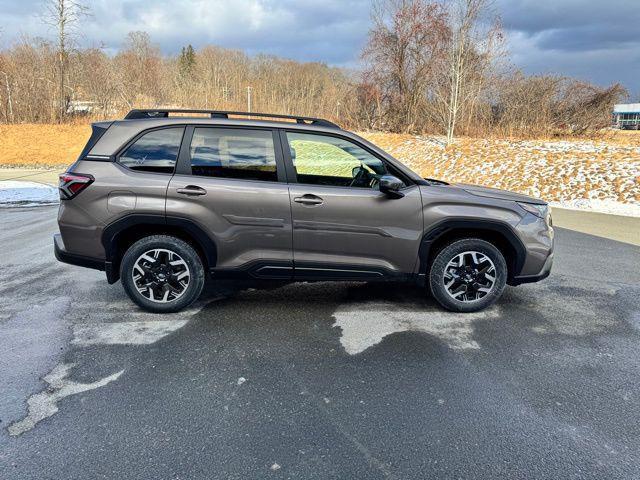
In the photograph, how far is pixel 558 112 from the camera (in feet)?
61.2

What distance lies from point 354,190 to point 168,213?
1701mm

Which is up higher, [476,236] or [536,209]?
[536,209]

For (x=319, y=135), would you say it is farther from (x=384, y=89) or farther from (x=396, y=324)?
(x=384, y=89)

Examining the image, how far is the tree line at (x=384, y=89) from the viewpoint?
18.1m

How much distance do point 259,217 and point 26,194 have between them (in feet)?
35.6

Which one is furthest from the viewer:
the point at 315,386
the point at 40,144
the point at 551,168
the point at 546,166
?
the point at 40,144

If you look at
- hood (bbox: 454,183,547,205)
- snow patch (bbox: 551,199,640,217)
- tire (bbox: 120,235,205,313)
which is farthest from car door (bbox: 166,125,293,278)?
snow patch (bbox: 551,199,640,217)

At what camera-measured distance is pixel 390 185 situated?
12.4 feet

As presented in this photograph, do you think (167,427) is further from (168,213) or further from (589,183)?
(589,183)

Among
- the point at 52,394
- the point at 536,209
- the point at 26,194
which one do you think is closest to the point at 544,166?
the point at 536,209

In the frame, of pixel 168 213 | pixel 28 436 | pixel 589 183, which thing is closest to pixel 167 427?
pixel 28 436

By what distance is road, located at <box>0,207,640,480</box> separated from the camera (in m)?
2.25

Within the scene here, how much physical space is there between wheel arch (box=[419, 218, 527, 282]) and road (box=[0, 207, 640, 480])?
535 mm

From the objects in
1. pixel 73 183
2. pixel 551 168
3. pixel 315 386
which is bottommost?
pixel 315 386
